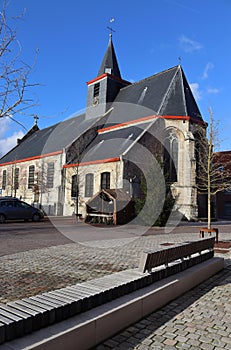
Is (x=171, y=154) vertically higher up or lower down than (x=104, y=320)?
higher up

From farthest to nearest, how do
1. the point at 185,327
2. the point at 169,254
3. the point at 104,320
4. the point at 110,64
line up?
the point at 110,64
the point at 169,254
the point at 185,327
the point at 104,320

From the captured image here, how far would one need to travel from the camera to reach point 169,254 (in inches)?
191

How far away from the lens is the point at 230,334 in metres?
3.39

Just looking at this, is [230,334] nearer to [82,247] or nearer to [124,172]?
[82,247]

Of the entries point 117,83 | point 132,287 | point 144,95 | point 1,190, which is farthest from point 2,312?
point 1,190

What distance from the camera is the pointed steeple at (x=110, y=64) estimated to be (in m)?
35.1

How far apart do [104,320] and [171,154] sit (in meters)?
23.2

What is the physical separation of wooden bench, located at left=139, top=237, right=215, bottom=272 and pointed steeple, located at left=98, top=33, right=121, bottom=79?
3204 cm

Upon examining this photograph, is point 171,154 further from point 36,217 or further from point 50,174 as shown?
point 36,217

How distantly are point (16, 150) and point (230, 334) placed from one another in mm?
42266

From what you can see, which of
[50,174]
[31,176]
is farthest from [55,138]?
[50,174]

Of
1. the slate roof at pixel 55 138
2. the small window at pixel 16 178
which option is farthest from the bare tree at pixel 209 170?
the small window at pixel 16 178

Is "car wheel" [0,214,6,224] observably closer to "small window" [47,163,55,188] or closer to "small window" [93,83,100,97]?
"small window" [47,163,55,188]

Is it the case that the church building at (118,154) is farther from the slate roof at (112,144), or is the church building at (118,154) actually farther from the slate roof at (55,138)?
the slate roof at (55,138)
